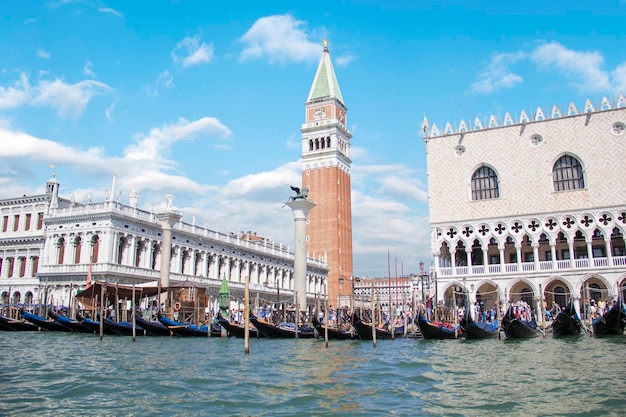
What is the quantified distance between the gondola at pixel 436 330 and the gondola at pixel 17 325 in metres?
15.7

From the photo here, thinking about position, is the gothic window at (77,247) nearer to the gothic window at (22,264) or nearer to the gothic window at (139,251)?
the gothic window at (139,251)

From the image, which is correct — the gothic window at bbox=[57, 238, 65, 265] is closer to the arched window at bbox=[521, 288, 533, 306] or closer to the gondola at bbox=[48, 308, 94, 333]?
the gondola at bbox=[48, 308, 94, 333]

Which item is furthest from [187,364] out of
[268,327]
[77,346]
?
[268,327]

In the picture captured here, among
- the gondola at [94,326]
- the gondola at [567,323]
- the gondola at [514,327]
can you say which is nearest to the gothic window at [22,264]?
the gondola at [94,326]

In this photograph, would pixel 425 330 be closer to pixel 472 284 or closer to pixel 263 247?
pixel 472 284

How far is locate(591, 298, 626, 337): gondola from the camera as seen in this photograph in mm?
18859

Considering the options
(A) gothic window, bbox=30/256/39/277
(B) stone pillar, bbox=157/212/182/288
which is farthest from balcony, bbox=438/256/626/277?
(A) gothic window, bbox=30/256/39/277

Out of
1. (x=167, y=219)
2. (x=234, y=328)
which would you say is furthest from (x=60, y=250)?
(x=234, y=328)

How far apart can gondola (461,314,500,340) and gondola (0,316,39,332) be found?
17.2 meters

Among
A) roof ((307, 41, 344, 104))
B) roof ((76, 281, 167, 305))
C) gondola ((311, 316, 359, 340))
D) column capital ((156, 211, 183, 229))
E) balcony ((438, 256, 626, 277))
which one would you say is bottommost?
gondola ((311, 316, 359, 340))

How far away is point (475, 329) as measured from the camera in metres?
20.0

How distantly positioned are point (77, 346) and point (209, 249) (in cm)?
2128

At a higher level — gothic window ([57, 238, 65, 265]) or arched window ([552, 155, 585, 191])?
arched window ([552, 155, 585, 191])

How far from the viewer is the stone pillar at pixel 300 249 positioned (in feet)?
76.6
